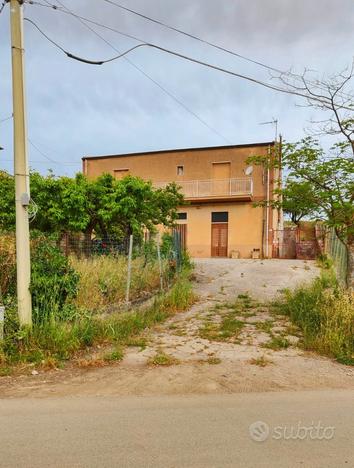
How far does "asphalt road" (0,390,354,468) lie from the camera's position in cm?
291

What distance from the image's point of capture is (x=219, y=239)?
24094mm

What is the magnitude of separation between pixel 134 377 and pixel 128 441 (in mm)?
1572

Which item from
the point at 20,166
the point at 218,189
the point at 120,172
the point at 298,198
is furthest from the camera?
the point at 120,172

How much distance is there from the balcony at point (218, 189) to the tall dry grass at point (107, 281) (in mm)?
14451

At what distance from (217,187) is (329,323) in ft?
60.6

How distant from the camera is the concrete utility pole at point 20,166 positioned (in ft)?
18.1

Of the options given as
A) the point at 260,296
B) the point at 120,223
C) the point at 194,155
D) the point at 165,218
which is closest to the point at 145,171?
the point at 194,155

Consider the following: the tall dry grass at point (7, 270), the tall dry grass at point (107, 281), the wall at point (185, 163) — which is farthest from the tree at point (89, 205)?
the wall at point (185, 163)

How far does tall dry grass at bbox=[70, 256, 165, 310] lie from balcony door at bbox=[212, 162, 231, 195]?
597 inches

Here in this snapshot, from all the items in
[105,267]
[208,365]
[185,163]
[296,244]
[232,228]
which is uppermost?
[185,163]

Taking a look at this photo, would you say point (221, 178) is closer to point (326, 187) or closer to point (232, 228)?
point (232, 228)

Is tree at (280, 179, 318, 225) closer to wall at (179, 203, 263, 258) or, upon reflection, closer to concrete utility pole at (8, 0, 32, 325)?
concrete utility pole at (8, 0, 32, 325)

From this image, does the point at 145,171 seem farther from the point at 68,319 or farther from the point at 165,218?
the point at 68,319

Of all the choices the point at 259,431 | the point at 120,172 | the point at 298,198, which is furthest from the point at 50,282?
the point at 120,172
